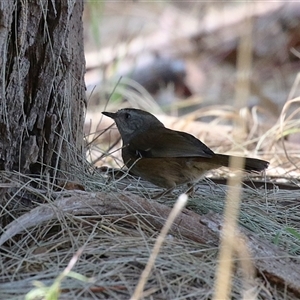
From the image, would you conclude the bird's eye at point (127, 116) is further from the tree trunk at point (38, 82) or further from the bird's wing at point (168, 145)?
the tree trunk at point (38, 82)

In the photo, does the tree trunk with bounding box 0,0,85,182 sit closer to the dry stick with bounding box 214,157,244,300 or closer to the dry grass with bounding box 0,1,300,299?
the dry grass with bounding box 0,1,300,299

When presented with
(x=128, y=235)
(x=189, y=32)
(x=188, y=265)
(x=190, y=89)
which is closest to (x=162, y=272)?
(x=188, y=265)

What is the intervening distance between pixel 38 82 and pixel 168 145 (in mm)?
1284

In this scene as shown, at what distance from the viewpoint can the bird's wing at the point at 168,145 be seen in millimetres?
4316

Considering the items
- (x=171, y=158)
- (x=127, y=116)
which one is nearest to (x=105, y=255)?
(x=171, y=158)

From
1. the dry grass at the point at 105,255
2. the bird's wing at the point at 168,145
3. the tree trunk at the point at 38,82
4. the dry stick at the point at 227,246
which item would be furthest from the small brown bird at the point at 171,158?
the tree trunk at the point at 38,82

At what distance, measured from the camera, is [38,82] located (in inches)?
135

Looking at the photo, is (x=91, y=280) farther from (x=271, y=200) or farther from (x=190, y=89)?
(x=190, y=89)

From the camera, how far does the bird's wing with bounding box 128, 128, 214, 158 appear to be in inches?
170

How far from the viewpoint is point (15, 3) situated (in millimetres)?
3180

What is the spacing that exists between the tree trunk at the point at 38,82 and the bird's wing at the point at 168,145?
847mm

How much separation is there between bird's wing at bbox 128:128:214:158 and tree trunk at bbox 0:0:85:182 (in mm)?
847

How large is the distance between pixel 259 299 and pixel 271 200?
1.39 meters

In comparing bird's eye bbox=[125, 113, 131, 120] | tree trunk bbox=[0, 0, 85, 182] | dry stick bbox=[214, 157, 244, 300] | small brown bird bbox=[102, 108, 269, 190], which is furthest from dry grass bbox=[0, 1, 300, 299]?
bird's eye bbox=[125, 113, 131, 120]
